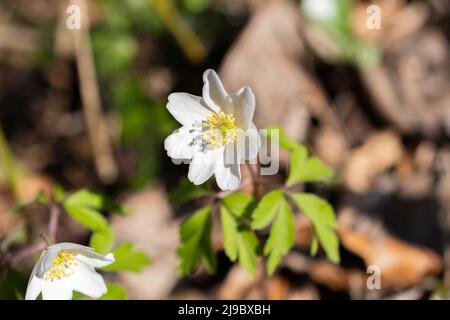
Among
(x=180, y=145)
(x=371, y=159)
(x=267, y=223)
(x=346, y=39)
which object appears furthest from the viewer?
(x=346, y=39)

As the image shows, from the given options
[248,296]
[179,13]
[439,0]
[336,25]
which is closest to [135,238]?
[248,296]

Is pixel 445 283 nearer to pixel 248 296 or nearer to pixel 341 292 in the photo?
pixel 341 292

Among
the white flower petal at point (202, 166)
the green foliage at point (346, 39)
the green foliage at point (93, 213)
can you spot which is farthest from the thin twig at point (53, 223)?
the green foliage at point (346, 39)

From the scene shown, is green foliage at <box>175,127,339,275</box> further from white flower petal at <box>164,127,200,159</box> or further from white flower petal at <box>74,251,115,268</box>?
white flower petal at <box>74,251,115,268</box>

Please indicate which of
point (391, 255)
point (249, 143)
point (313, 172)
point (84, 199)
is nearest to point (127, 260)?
point (84, 199)

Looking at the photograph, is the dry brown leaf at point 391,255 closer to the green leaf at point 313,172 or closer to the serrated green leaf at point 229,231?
the green leaf at point 313,172

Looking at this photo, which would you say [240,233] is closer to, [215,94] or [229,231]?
[229,231]
